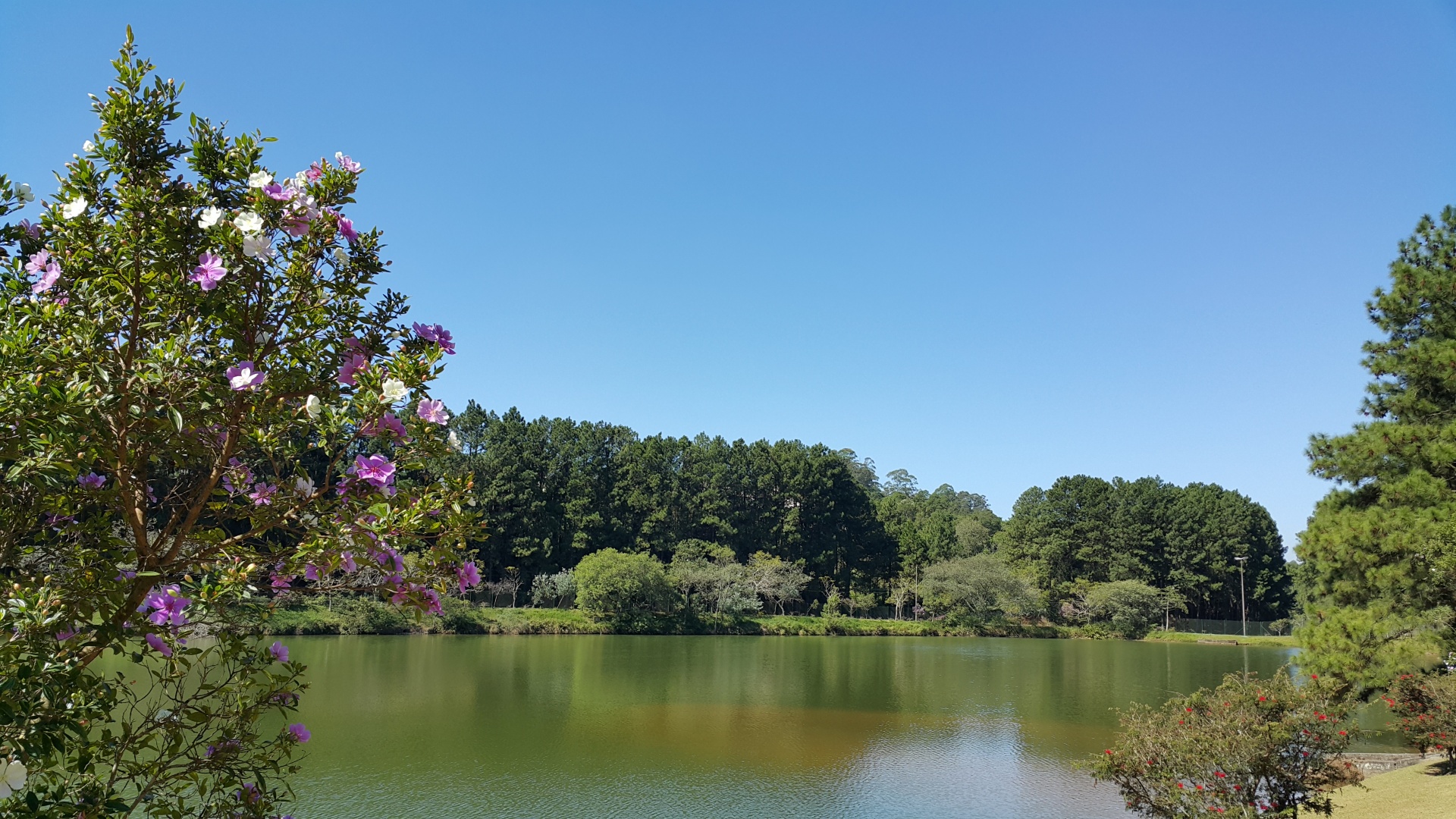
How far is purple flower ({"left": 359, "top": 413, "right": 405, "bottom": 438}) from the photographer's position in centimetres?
197

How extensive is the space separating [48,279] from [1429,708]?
40.2 ft

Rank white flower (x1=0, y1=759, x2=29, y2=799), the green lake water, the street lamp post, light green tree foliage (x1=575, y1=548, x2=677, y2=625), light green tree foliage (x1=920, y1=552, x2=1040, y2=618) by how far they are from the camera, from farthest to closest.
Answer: the street lamp post → light green tree foliage (x1=920, y1=552, x2=1040, y2=618) → light green tree foliage (x1=575, y1=548, x2=677, y2=625) → the green lake water → white flower (x1=0, y1=759, x2=29, y2=799)

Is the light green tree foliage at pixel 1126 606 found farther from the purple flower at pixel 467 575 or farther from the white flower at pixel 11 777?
the white flower at pixel 11 777

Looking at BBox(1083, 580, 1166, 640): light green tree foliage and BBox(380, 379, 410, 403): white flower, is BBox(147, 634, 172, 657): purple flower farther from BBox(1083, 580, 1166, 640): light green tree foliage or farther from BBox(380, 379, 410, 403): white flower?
BBox(1083, 580, 1166, 640): light green tree foliage

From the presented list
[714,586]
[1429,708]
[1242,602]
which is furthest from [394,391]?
[1242,602]

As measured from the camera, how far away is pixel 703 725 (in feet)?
45.8

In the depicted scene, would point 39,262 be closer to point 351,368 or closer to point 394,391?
point 351,368

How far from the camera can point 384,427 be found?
1.97 metres

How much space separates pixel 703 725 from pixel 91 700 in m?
13.2

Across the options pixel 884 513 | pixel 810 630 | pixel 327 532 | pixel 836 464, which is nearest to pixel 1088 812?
pixel 327 532

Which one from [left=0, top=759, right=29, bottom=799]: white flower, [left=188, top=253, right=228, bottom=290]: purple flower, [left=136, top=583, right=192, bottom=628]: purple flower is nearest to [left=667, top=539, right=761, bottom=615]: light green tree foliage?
[left=136, top=583, right=192, bottom=628]: purple flower

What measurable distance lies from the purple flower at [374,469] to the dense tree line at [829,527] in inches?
1624

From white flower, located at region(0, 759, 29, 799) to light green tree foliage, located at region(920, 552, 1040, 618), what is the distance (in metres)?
45.6

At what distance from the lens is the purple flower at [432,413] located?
80.7 inches
